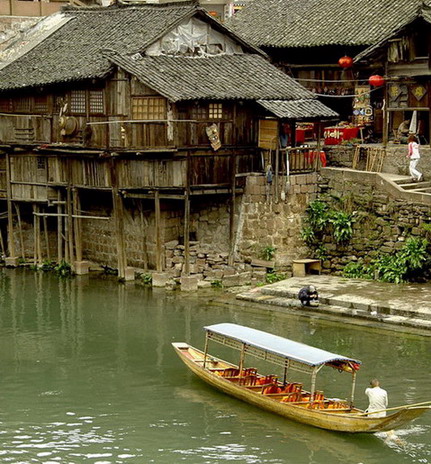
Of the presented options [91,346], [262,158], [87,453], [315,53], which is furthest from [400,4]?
[87,453]

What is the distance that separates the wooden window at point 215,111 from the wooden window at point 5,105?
852cm

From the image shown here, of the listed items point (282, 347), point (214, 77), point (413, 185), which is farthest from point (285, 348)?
point (214, 77)

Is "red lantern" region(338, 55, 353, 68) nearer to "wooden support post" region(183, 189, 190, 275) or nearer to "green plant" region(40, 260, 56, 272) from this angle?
"wooden support post" region(183, 189, 190, 275)

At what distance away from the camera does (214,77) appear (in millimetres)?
37469

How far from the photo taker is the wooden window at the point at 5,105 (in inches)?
1629

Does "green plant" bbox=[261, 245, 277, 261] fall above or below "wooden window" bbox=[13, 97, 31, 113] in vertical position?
below

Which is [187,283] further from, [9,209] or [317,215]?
[9,209]

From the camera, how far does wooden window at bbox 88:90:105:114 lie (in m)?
37.7

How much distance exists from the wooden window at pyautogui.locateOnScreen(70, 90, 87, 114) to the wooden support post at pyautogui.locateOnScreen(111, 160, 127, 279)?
2.36 metres

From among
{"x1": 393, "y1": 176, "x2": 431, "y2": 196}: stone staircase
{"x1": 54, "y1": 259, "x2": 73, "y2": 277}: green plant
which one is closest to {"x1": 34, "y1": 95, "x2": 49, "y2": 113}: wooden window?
{"x1": 54, "y1": 259, "x2": 73, "y2": 277}: green plant

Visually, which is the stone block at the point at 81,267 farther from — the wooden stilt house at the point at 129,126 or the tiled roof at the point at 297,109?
the tiled roof at the point at 297,109

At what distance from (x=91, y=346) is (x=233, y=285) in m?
7.44

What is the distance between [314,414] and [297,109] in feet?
50.3

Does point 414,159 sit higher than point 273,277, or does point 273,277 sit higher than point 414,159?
point 414,159
